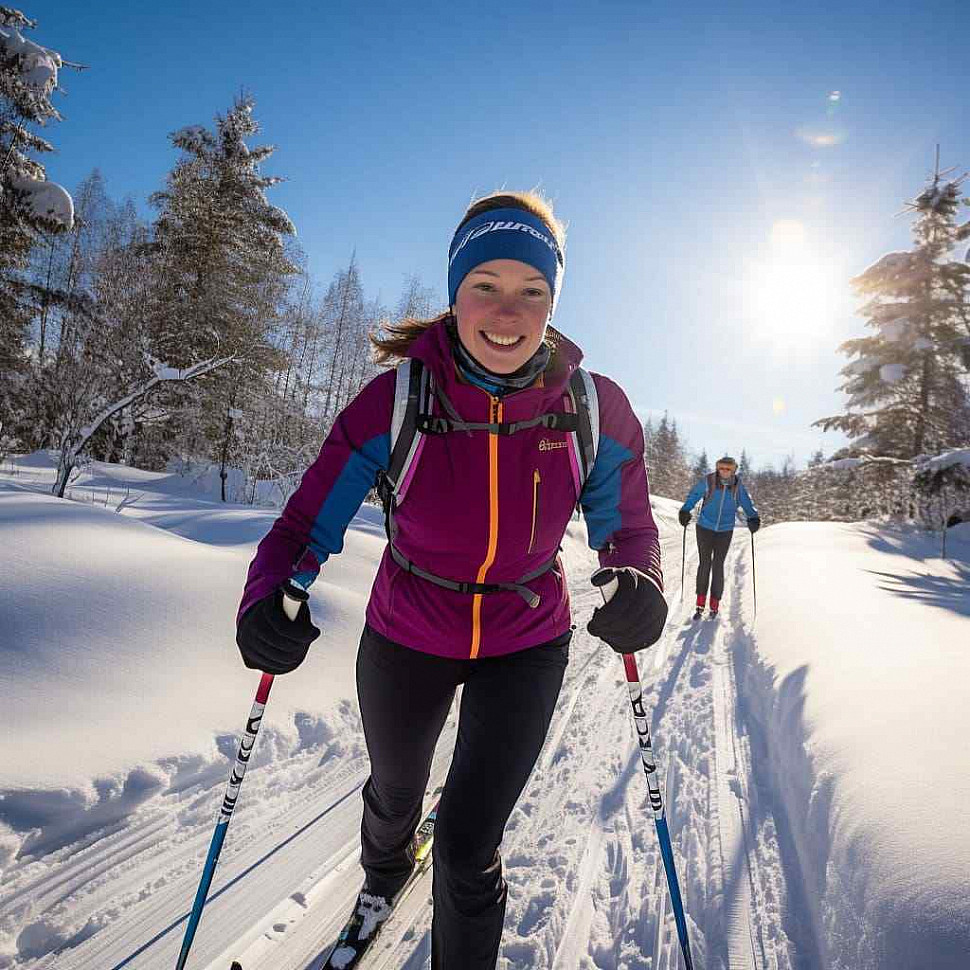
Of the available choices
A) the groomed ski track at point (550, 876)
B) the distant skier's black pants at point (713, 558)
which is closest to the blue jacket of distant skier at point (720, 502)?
the distant skier's black pants at point (713, 558)

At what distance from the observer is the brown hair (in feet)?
6.59

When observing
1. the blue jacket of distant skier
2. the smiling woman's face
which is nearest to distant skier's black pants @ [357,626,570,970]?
the smiling woman's face

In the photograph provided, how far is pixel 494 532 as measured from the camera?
1672 mm

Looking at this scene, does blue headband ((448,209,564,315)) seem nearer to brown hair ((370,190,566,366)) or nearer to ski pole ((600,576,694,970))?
brown hair ((370,190,566,366))

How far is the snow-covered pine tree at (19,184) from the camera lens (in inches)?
426

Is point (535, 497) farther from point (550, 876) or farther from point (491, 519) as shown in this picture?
point (550, 876)

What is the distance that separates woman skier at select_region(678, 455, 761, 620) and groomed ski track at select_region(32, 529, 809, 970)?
15.1 ft

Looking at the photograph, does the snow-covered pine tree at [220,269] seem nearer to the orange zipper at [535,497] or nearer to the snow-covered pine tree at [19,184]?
the snow-covered pine tree at [19,184]

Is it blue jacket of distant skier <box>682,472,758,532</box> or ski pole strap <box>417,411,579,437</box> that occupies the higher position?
ski pole strap <box>417,411,579,437</box>

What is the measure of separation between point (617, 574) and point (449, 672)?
0.66 meters

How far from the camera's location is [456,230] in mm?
2092

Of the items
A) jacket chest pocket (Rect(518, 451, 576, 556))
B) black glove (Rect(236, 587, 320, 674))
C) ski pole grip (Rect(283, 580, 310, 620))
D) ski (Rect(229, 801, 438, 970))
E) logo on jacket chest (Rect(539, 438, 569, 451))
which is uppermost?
logo on jacket chest (Rect(539, 438, 569, 451))

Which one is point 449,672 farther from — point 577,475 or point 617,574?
point 577,475

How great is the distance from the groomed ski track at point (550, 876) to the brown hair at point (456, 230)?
231 cm
